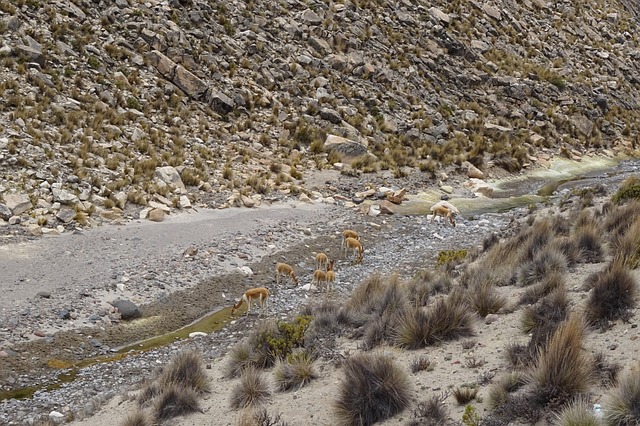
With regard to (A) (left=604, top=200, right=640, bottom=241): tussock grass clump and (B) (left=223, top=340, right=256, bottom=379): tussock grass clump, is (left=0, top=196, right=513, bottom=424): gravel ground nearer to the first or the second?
→ (B) (left=223, top=340, right=256, bottom=379): tussock grass clump

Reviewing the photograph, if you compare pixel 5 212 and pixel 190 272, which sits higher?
pixel 5 212

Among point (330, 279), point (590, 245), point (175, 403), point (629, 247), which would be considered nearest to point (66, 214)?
point (330, 279)

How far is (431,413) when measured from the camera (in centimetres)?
611

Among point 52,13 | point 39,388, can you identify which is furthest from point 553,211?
point 52,13

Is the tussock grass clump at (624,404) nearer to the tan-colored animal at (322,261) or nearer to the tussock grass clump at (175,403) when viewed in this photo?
the tussock grass clump at (175,403)

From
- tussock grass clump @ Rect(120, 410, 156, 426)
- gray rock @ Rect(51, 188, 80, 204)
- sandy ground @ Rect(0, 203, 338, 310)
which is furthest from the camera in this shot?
gray rock @ Rect(51, 188, 80, 204)

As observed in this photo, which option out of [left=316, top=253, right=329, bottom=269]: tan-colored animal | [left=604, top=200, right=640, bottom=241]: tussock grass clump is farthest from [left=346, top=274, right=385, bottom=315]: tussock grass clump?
[left=604, top=200, right=640, bottom=241]: tussock grass clump

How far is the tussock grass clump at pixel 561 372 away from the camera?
5.68 metres

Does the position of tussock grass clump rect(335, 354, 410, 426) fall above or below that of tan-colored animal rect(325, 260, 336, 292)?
above

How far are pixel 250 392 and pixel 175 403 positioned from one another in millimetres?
972

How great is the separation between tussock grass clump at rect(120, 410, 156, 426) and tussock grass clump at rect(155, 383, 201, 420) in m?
0.12

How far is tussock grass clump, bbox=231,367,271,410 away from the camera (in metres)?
7.48

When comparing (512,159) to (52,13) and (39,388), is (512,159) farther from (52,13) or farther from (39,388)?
(39,388)

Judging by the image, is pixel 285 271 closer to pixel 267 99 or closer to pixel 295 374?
pixel 295 374
